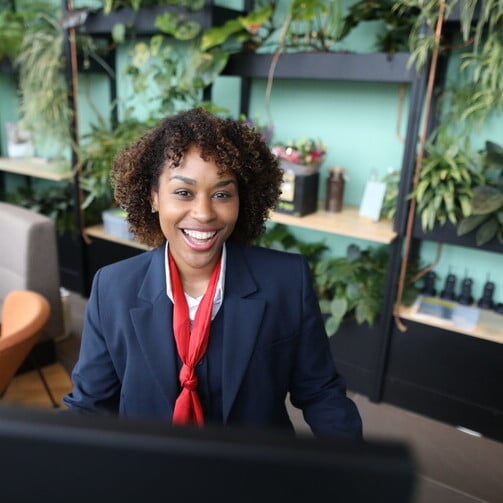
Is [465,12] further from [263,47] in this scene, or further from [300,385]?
[300,385]

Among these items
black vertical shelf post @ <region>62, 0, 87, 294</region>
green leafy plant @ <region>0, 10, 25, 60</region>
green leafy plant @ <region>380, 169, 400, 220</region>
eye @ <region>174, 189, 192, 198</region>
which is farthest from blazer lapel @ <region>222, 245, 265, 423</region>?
green leafy plant @ <region>0, 10, 25, 60</region>

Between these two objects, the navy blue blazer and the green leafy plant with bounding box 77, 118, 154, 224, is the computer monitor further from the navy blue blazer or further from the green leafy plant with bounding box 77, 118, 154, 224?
the green leafy plant with bounding box 77, 118, 154, 224

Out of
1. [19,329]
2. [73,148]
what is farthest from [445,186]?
[73,148]

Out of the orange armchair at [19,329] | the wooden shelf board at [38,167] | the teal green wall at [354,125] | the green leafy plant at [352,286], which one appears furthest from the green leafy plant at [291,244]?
the wooden shelf board at [38,167]

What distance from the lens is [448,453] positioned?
2.20 m

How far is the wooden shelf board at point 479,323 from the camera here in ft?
7.22

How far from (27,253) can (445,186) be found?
2003 mm

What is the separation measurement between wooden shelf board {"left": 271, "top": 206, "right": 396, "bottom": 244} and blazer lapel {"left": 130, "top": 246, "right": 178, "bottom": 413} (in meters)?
1.26

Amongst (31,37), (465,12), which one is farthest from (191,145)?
(31,37)

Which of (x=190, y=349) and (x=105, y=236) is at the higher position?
(x=190, y=349)

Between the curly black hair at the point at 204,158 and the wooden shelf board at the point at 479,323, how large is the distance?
140 centimetres

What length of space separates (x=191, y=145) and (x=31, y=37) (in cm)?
280

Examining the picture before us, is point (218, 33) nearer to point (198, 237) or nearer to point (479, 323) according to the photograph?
point (198, 237)

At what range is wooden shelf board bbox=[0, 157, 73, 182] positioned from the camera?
3.35 meters
